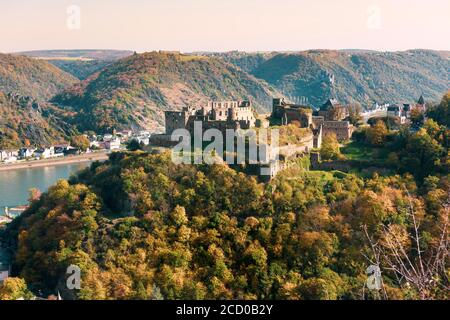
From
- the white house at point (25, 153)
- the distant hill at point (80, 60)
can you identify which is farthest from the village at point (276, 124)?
the distant hill at point (80, 60)

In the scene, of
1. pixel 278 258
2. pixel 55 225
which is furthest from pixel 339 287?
pixel 55 225

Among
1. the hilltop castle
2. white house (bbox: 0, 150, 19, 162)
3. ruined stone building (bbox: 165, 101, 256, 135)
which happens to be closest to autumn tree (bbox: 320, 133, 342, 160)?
the hilltop castle

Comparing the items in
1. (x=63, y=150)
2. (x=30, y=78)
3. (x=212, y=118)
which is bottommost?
(x=63, y=150)

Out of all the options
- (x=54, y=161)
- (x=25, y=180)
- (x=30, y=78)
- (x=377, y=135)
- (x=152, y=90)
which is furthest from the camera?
(x=30, y=78)

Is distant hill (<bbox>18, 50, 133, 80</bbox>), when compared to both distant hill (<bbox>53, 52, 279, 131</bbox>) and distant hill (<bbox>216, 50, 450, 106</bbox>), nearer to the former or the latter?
distant hill (<bbox>53, 52, 279, 131</bbox>)

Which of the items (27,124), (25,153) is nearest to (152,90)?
(27,124)

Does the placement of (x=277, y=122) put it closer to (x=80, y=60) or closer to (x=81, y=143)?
(x=81, y=143)

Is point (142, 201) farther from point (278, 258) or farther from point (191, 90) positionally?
point (191, 90)
